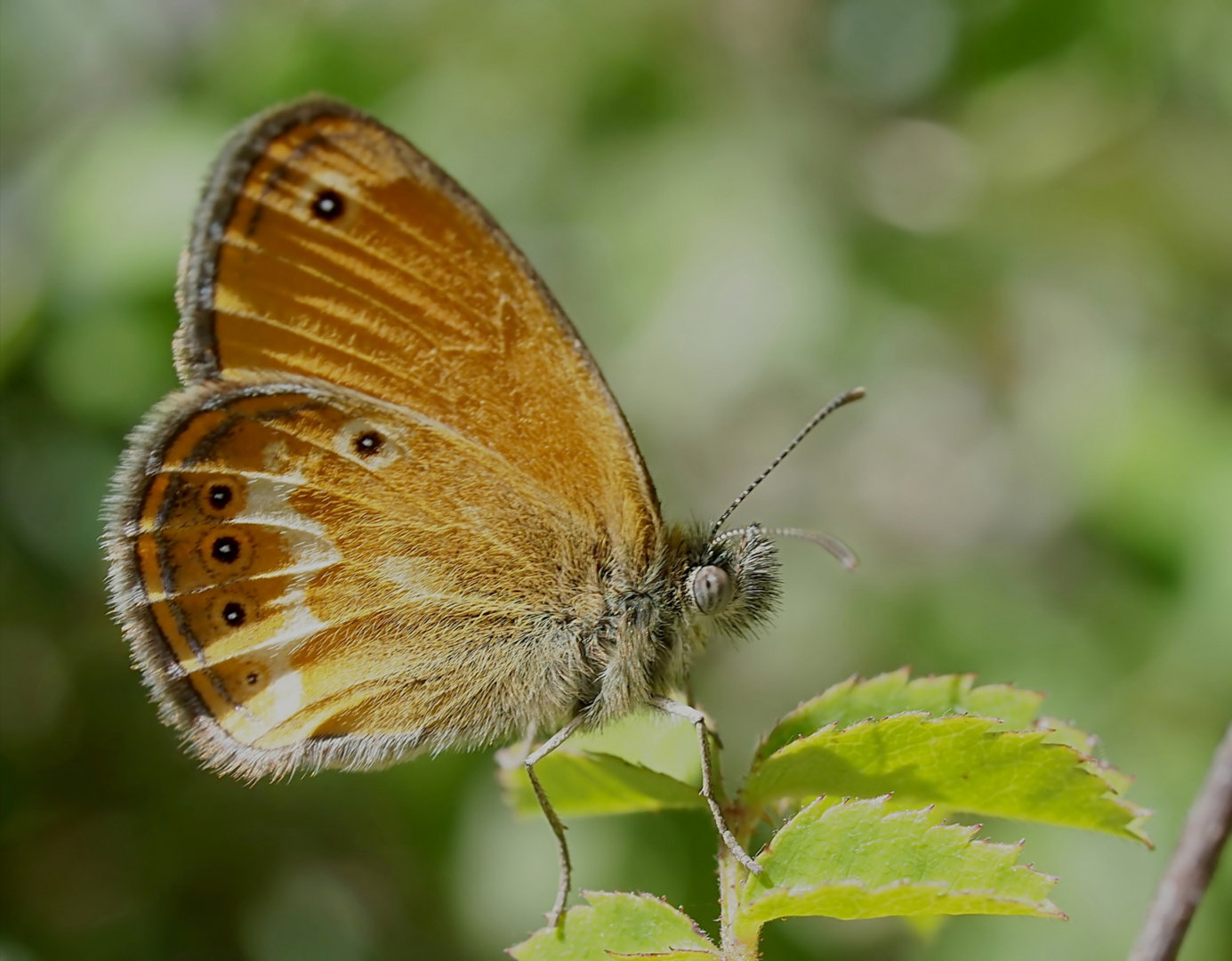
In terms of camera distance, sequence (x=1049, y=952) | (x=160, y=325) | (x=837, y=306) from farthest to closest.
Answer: (x=837, y=306), (x=160, y=325), (x=1049, y=952)

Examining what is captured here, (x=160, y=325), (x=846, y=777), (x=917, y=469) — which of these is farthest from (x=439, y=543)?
(x=917, y=469)

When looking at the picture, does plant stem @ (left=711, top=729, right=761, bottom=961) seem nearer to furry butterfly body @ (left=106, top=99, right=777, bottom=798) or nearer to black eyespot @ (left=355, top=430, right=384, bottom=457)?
furry butterfly body @ (left=106, top=99, right=777, bottom=798)

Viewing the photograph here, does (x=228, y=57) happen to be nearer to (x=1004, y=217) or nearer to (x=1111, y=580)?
(x=1004, y=217)

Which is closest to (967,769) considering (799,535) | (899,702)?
(899,702)

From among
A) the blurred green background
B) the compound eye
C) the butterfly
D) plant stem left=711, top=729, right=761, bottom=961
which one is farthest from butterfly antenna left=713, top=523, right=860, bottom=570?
the blurred green background

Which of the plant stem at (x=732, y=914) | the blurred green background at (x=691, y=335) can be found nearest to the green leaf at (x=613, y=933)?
the plant stem at (x=732, y=914)

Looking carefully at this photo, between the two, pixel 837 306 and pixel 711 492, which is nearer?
pixel 837 306

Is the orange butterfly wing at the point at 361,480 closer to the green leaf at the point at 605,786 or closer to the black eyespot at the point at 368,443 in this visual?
the black eyespot at the point at 368,443
